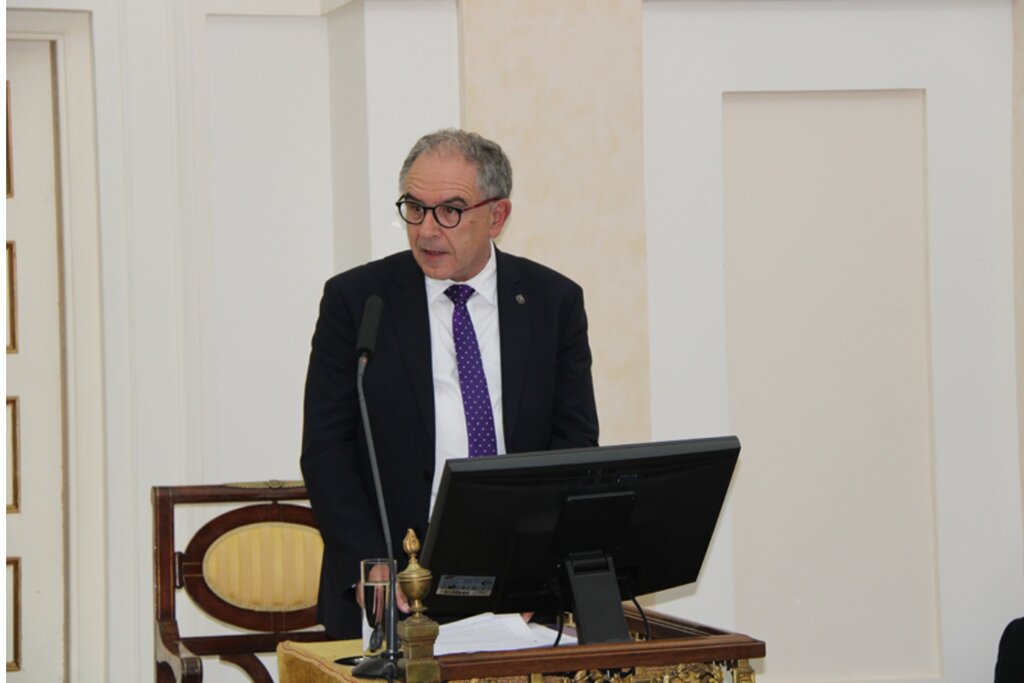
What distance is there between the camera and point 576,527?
2.59m

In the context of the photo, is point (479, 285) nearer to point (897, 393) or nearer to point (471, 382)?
point (471, 382)

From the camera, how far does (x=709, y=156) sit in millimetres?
5180

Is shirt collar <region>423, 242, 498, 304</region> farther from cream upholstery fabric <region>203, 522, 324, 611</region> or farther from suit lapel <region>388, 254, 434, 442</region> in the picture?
cream upholstery fabric <region>203, 522, 324, 611</region>

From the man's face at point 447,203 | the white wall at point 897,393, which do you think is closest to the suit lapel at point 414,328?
the man's face at point 447,203

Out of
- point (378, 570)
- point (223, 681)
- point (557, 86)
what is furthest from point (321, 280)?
point (378, 570)

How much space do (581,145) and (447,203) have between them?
1.85m

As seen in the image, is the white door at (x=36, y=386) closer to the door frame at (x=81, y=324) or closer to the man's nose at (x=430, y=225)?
the door frame at (x=81, y=324)

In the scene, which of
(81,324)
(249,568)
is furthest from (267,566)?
(81,324)

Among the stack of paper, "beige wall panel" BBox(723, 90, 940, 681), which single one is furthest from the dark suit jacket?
"beige wall panel" BBox(723, 90, 940, 681)

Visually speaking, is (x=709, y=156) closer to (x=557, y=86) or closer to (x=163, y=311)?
(x=557, y=86)

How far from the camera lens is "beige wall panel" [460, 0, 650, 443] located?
16.1 feet

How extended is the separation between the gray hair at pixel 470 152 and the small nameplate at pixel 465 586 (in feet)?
3.12

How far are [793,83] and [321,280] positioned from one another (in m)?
1.70

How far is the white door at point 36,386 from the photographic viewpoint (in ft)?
16.6
